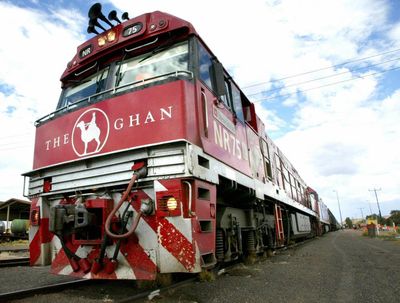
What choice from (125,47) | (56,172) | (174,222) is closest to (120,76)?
(125,47)

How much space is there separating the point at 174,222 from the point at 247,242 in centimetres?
321

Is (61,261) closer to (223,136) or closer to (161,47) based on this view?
(223,136)

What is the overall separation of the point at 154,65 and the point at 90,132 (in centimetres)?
116

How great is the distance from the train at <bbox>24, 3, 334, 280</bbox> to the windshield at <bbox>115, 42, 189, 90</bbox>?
0.05 ft

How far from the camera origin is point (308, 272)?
529 cm

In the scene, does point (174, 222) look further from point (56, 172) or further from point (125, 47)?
point (125, 47)

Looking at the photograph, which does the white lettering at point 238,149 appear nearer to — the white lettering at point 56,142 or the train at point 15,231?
the white lettering at point 56,142

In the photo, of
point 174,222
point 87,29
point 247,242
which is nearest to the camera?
point 174,222

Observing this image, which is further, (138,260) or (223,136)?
(223,136)

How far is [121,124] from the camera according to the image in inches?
154

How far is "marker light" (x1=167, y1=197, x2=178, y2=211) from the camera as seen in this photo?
10.9 ft

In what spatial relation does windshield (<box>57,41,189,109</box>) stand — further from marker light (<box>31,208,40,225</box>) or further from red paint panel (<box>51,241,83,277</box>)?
red paint panel (<box>51,241,83,277</box>)

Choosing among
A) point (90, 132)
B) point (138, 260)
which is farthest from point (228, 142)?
point (138, 260)

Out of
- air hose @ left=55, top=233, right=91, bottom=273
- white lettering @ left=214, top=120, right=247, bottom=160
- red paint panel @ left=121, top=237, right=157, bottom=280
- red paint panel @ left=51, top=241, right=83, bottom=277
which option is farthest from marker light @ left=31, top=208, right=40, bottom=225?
white lettering @ left=214, top=120, right=247, bottom=160
